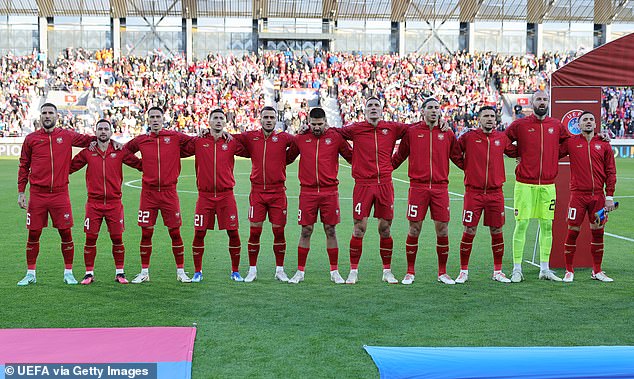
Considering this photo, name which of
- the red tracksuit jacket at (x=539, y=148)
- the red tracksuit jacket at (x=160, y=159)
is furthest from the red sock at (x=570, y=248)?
the red tracksuit jacket at (x=160, y=159)

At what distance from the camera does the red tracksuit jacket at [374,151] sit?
870cm

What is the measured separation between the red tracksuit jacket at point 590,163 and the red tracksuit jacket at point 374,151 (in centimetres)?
A: 206

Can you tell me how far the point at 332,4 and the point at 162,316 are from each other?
43.2 metres

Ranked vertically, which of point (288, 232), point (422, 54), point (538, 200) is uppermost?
point (422, 54)

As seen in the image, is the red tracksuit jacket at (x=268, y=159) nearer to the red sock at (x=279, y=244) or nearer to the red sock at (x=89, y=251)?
the red sock at (x=279, y=244)

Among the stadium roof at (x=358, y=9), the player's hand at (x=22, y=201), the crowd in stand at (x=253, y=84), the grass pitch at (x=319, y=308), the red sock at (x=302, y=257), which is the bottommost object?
the grass pitch at (x=319, y=308)

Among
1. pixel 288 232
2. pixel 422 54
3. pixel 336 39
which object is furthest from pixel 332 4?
pixel 288 232

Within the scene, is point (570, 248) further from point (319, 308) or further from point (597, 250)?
point (319, 308)

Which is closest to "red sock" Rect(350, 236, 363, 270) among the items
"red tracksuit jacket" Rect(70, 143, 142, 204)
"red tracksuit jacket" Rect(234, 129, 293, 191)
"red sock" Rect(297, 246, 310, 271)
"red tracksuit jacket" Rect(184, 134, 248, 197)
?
"red sock" Rect(297, 246, 310, 271)

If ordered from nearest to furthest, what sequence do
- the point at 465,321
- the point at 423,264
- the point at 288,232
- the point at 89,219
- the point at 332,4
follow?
the point at 465,321 → the point at 89,219 → the point at 423,264 → the point at 288,232 → the point at 332,4

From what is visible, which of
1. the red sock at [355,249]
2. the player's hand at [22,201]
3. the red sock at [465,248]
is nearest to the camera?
the player's hand at [22,201]

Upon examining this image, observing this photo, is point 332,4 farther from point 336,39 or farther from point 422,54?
point 422,54

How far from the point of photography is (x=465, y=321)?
6.86 meters

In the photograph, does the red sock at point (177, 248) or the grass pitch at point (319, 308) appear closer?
the grass pitch at point (319, 308)
